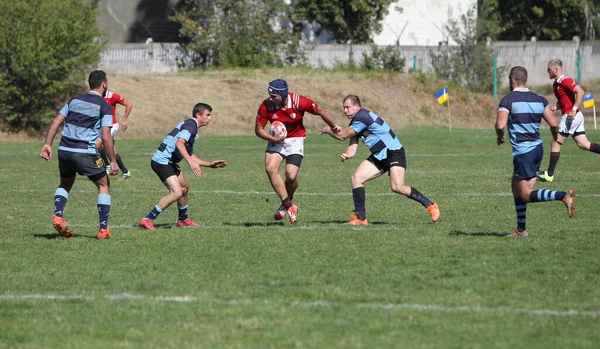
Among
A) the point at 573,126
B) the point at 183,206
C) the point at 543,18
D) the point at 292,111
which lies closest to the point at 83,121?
the point at 183,206

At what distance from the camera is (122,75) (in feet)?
143

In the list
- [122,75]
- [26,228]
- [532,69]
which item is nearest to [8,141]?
[122,75]

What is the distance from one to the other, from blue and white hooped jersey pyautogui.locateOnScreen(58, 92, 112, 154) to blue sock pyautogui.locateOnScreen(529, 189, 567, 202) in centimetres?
488

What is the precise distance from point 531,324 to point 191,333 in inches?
92.5

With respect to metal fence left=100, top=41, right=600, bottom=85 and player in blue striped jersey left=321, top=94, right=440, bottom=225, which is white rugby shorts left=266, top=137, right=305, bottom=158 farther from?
metal fence left=100, top=41, right=600, bottom=85

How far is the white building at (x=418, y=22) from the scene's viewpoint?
60.0 meters

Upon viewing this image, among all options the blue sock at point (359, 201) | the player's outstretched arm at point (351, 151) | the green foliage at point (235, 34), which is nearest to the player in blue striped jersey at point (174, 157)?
the player's outstretched arm at point (351, 151)

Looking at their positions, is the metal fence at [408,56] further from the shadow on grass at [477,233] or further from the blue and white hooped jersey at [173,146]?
the shadow on grass at [477,233]

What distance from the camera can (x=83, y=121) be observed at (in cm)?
1123

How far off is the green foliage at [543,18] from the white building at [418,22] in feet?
11.6

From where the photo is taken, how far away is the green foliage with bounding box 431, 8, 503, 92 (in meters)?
52.7

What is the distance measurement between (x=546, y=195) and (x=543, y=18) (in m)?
56.8

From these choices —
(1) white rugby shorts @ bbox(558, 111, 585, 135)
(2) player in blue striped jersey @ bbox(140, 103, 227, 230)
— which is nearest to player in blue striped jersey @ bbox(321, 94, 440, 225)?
(2) player in blue striped jersey @ bbox(140, 103, 227, 230)

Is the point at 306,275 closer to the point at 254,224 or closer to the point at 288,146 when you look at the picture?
the point at 254,224
